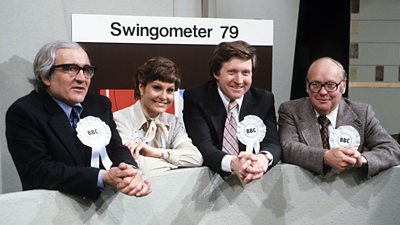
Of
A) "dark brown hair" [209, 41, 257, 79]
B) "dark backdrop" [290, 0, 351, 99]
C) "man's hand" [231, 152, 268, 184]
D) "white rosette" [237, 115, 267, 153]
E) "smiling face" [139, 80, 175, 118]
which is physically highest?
"dark backdrop" [290, 0, 351, 99]

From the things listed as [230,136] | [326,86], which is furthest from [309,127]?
[230,136]

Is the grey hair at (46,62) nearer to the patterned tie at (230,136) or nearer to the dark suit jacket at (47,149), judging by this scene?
the dark suit jacket at (47,149)

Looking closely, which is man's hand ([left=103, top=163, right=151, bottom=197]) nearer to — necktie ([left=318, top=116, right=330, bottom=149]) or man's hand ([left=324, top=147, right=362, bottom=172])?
man's hand ([left=324, top=147, right=362, bottom=172])

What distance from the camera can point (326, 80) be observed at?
7.34 feet

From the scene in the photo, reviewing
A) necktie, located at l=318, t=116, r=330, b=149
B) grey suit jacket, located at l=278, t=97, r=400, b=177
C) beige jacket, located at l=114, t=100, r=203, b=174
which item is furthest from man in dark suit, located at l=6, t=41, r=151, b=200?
necktie, located at l=318, t=116, r=330, b=149

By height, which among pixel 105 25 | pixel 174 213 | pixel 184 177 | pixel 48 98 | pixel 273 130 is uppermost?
pixel 105 25

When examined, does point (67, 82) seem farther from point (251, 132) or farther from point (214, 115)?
point (251, 132)

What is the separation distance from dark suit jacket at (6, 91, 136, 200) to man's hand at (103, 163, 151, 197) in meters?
0.07

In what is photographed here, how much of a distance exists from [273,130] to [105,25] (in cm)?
123

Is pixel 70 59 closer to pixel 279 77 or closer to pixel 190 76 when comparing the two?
pixel 190 76

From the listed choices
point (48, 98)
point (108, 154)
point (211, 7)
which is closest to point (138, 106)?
point (108, 154)

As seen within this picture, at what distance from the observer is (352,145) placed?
2.24 meters

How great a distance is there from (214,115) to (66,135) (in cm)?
71

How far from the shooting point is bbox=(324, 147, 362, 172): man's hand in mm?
2041
